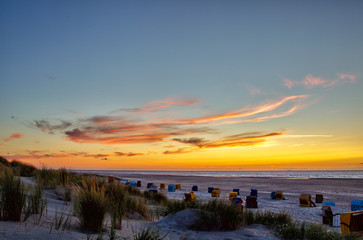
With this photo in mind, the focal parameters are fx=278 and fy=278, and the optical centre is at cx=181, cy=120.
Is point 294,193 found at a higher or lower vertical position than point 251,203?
lower

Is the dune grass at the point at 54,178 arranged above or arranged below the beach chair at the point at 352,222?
above

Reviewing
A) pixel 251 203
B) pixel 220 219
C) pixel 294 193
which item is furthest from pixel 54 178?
pixel 294 193

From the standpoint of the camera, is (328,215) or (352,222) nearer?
(352,222)

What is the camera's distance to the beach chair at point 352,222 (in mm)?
8258

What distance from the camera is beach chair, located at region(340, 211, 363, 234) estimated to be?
8.26 meters

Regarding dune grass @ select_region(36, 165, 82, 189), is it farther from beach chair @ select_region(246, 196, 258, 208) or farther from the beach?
beach chair @ select_region(246, 196, 258, 208)

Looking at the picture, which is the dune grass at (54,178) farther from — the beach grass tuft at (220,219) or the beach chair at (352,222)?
the beach chair at (352,222)

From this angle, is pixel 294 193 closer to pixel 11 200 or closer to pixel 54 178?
pixel 54 178

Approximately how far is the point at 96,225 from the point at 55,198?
183 inches

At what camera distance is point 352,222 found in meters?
8.30

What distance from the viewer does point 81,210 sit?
556 centimetres

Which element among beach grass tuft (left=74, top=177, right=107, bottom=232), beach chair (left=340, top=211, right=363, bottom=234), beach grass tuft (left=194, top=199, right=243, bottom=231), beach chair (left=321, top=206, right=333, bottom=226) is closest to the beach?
beach chair (left=321, top=206, right=333, bottom=226)

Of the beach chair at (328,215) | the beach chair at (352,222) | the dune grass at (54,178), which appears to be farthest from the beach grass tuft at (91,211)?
the beach chair at (328,215)

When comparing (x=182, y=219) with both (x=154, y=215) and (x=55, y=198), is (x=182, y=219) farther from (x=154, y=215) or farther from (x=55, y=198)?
(x=55, y=198)
